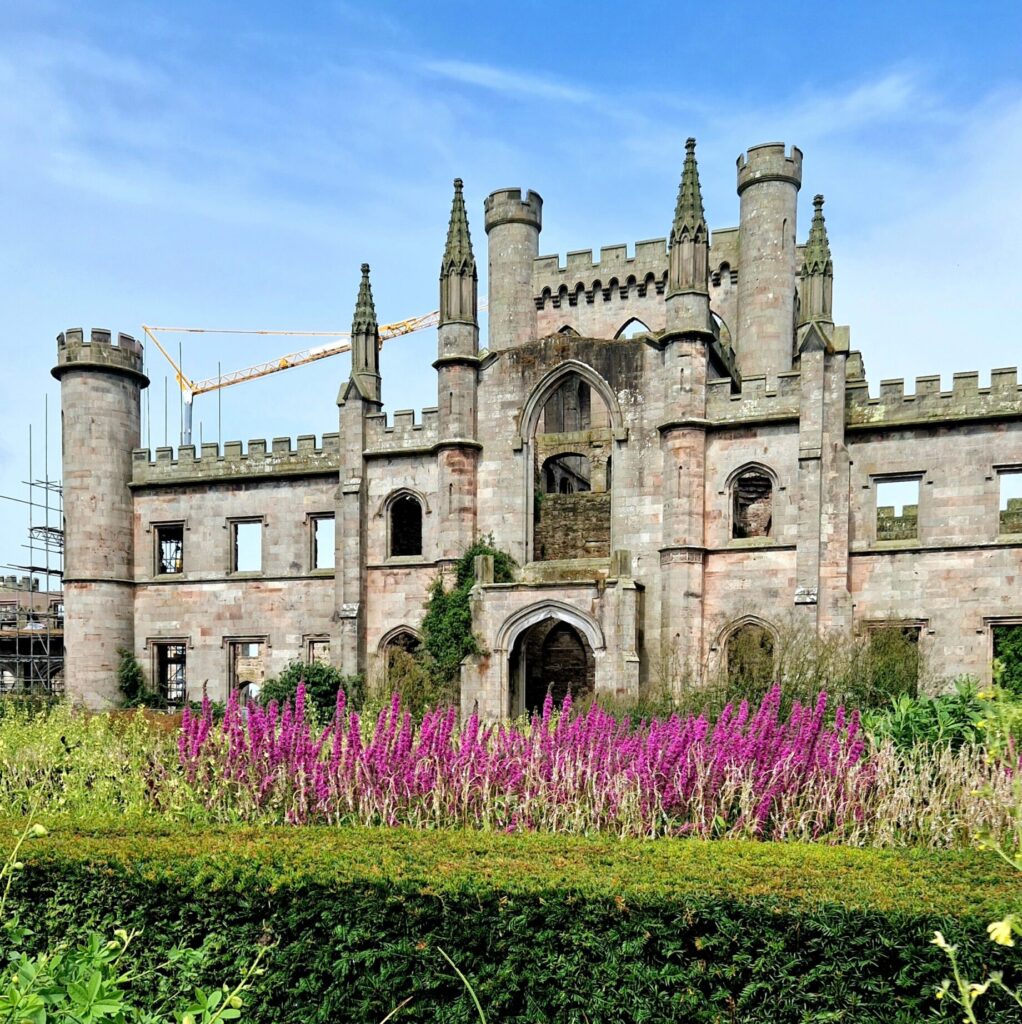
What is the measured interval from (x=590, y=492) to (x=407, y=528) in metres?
5.05

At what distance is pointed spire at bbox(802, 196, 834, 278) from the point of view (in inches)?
786

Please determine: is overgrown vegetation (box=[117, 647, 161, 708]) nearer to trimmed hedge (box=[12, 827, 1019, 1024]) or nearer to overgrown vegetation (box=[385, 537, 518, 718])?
overgrown vegetation (box=[385, 537, 518, 718])

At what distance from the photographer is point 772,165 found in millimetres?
24938

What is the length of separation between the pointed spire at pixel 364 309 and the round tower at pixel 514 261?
648cm

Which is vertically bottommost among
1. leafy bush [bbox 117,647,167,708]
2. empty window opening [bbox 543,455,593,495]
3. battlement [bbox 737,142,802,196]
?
leafy bush [bbox 117,647,167,708]

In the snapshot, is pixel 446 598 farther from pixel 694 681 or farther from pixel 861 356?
pixel 861 356

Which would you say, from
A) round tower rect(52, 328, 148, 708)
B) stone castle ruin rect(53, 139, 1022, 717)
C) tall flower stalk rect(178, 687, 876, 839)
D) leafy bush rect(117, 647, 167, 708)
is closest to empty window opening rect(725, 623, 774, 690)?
stone castle ruin rect(53, 139, 1022, 717)

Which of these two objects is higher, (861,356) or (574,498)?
(861,356)

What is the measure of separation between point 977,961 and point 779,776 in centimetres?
313

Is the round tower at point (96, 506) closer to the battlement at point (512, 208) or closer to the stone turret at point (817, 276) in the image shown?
the battlement at point (512, 208)

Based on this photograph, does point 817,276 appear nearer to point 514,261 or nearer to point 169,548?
point 514,261

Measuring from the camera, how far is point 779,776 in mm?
7715

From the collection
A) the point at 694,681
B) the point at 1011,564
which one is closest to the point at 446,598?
the point at 694,681

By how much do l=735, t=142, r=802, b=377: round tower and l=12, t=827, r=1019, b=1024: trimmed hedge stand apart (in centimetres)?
2084
